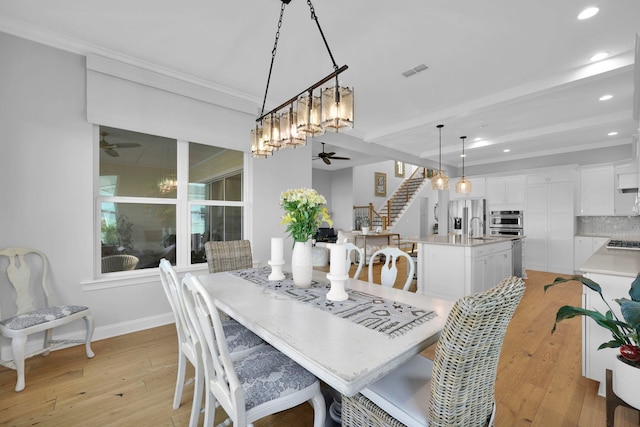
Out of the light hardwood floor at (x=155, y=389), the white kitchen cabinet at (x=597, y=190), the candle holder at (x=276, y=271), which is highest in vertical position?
the white kitchen cabinet at (x=597, y=190)

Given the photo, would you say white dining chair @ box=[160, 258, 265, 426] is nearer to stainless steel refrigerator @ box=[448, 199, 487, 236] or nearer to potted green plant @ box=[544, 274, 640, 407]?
potted green plant @ box=[544, 274, 640, 407]

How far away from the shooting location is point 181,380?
72.0 inches

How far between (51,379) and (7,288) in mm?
896

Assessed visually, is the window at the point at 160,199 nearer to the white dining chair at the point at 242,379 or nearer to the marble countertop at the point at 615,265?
the white dining chair at the point at 242,379

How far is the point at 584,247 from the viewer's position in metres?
5.64

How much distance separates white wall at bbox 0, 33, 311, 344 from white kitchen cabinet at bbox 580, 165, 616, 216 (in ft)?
25.8

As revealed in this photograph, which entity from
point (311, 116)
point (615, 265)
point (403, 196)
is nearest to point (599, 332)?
point (615, 265)

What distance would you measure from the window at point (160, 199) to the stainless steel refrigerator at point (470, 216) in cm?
551

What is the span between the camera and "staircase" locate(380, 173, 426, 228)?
10387 mm

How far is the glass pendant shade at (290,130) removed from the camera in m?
2.07

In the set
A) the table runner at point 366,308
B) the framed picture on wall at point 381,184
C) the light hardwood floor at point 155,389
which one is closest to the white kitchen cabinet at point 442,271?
the light hardwood floor at point 155,389

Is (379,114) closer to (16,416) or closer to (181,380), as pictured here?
(181,380)

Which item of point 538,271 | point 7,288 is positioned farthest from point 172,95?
point 538,271

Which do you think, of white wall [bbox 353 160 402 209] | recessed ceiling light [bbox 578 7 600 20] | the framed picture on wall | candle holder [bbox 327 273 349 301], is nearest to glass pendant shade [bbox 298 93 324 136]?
candle holder [bbox 327 273 349 301]
